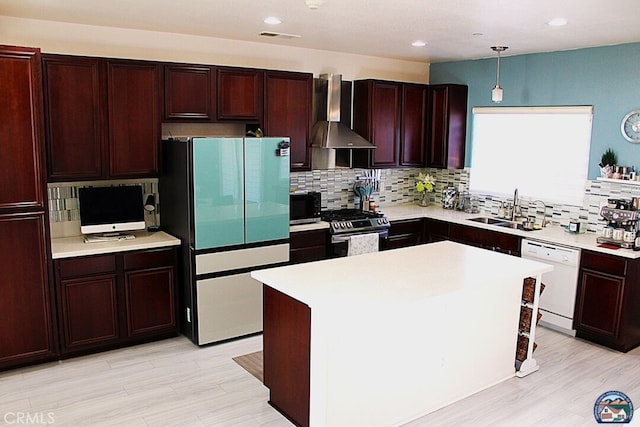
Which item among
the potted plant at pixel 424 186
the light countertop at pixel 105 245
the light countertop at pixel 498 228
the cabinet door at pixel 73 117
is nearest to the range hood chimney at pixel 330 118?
the light countertop at pixel 498 228

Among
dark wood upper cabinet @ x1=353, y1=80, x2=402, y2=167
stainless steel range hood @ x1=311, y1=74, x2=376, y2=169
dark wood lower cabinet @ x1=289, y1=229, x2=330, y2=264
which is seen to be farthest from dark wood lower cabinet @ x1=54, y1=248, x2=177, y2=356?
dark wood upper cabinet @ x1=353, y1=80, x2=402, y2=167

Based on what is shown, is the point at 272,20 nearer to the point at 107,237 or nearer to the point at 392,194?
the point at 107,237

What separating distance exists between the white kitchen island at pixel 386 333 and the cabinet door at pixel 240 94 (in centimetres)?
190

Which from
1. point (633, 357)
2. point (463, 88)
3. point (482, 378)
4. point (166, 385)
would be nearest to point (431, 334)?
point (482, 378)

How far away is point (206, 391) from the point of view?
12.5ft

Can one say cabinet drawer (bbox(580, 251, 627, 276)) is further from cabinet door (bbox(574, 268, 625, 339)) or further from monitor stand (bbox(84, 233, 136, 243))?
monitor stand (bbox(84, 233, 136, 243))

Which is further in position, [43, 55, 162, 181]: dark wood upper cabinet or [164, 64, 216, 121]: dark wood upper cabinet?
[164, 64, 216, 121]: dark wood upper cabinet

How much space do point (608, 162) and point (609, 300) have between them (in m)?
1.28

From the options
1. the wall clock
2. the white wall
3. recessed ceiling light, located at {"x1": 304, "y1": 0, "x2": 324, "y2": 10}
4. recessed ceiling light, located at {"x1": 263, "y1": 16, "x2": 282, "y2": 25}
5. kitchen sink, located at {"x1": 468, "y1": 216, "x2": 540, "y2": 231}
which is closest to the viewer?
recessed ceiling light, located at {"x1": 304, "y1": 0, "x2": 324, "y2": 10}

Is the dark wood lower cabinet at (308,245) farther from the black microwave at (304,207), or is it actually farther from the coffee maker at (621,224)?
the coffee maker at (621,224)

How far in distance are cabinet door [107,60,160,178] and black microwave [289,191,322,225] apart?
1379mm

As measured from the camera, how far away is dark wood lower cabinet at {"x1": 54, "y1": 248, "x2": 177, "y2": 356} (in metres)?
4.16

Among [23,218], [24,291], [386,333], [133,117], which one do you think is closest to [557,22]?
[386,333]

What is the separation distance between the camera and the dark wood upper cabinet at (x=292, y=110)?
5.14m
